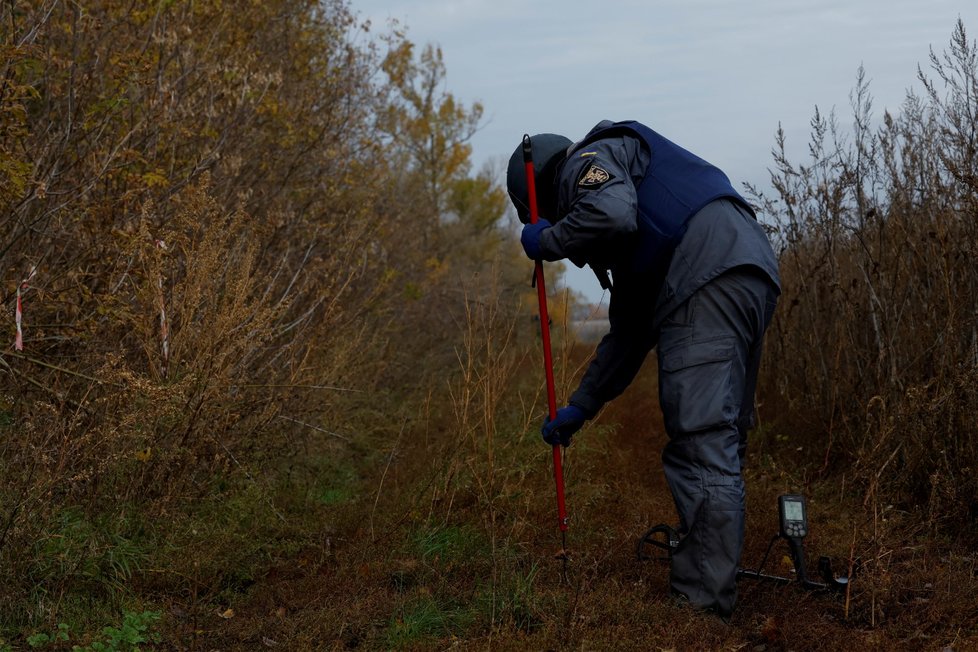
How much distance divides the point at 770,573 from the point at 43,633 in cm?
310

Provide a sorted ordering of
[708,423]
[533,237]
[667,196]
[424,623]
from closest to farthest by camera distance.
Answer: [424,623]
[708,423]
[667,196]
[533,237]

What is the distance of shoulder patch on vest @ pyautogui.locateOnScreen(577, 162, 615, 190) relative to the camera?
155 inches

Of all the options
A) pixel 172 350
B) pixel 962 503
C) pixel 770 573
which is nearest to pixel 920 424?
pixel 962 503

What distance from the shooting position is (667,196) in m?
4.07

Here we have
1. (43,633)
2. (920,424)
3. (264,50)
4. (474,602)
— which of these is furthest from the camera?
(264,50)

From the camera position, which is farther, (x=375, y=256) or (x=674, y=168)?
(x=375, y=256)

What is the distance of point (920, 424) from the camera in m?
5.25

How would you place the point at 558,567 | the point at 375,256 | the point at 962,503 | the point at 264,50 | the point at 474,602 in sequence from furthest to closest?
the point at 375,256 < the point at 264,50 < the point at 962,503 < the point at 558,567 < the point at 474,602

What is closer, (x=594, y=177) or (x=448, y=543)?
(x=594, y=177)

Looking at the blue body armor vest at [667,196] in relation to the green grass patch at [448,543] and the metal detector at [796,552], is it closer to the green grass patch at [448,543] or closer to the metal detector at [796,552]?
the metal detector at [796,552]

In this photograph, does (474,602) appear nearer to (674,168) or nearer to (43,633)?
(43,633)

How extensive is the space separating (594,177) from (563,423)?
1.19m

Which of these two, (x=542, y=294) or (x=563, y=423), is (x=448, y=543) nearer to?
(x=563, y=423)

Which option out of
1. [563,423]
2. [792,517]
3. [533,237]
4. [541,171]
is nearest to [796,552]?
[792,517]
